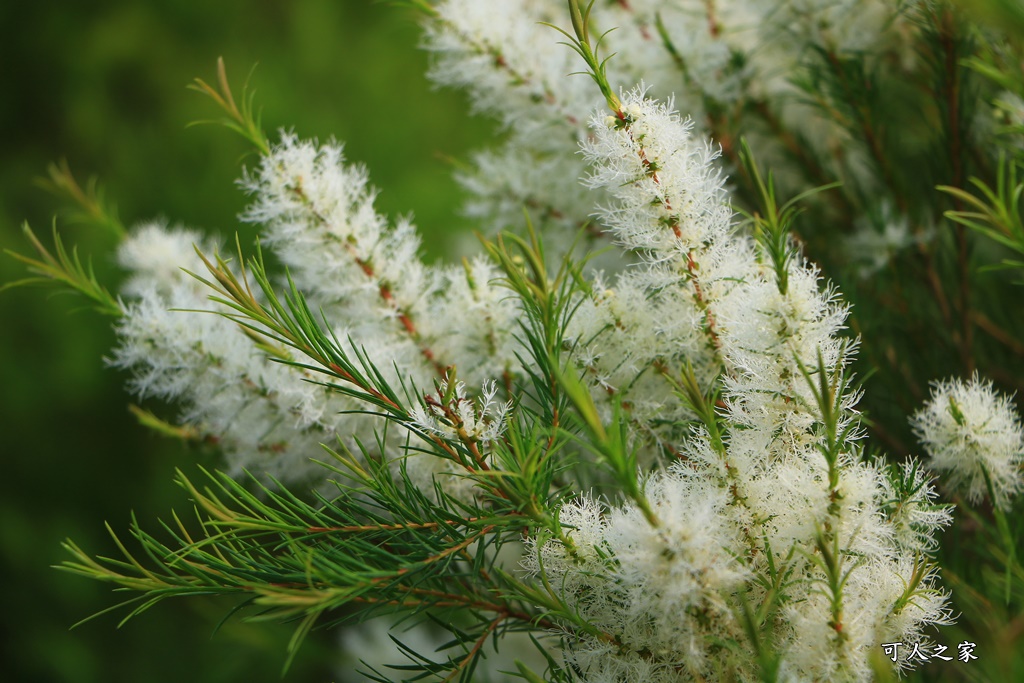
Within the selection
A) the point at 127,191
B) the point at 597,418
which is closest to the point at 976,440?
the point at 597,418

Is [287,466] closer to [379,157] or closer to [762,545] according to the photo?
[762,545]

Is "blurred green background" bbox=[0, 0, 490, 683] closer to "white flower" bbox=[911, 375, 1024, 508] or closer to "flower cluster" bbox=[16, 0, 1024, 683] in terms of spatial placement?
"flower cluster" bbox=[16, 0, 1024, 683]

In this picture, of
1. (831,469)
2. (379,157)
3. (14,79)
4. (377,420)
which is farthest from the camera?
(14,79)

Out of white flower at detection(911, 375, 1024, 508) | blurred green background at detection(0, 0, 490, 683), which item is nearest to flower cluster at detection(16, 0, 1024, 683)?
white flower at detection(911, 375, 1024, 508)

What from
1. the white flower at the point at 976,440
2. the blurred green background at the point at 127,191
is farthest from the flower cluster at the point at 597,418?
the blurred green background at the point at 127,191

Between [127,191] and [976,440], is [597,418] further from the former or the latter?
[127,191]

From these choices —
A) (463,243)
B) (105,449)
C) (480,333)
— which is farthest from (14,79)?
(480,333)
